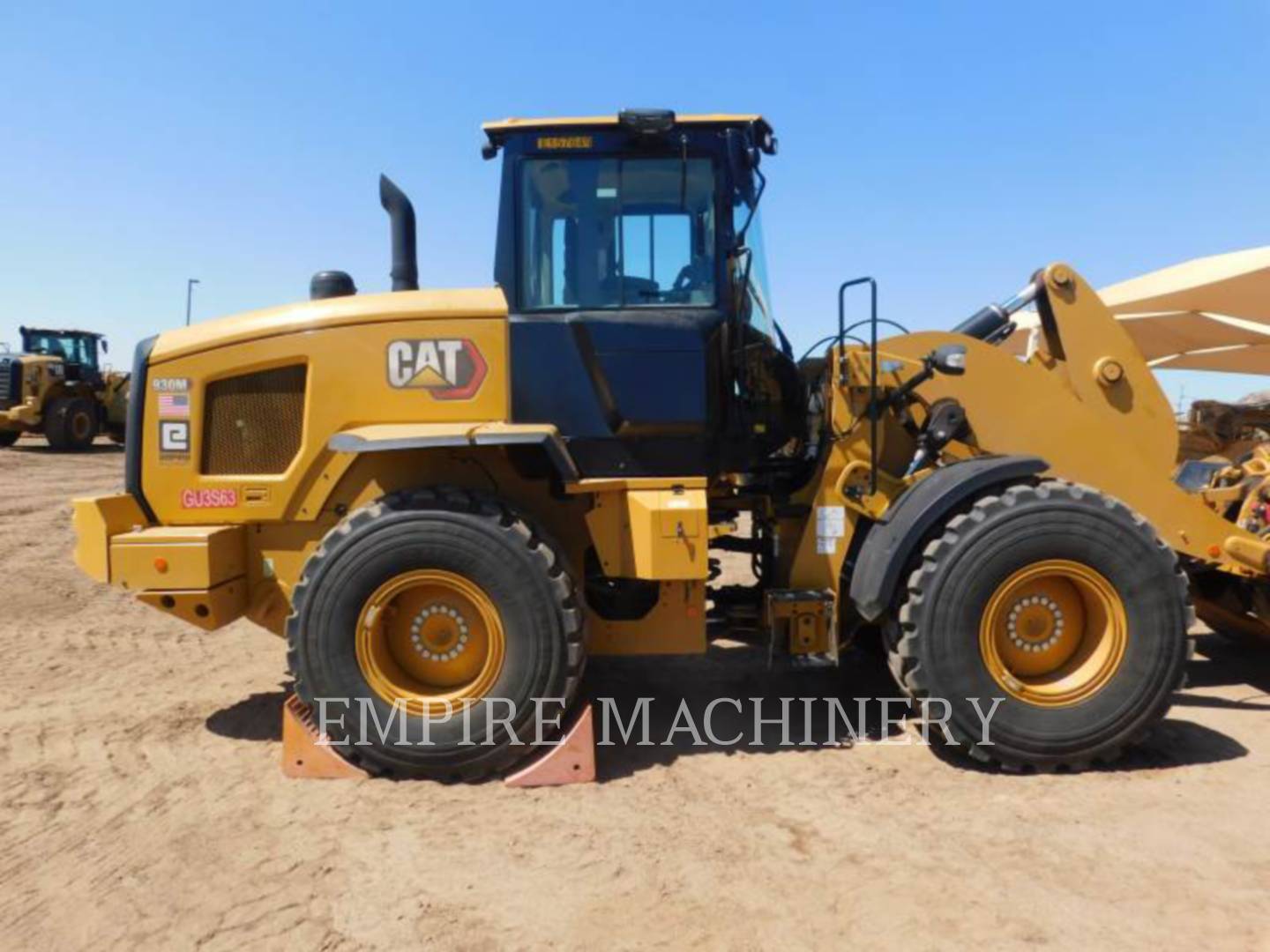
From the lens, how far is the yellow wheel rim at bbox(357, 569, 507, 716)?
3818 millimetres

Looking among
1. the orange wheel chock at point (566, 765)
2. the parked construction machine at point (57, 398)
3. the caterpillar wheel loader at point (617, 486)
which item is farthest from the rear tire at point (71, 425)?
the orange wheel chock at point (566, 765)

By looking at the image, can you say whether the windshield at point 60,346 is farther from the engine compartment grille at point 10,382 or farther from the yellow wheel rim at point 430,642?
the yellow wheel rim at point 430,642

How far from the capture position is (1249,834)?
10.7ft

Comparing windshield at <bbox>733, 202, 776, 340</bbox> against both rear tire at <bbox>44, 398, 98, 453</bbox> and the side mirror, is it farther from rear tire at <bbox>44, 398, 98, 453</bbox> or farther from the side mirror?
rear tire at <bbox>44, 398, 98, 453</bbox>

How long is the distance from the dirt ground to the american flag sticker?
1520 mm

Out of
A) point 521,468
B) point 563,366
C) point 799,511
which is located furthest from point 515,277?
point 799,511

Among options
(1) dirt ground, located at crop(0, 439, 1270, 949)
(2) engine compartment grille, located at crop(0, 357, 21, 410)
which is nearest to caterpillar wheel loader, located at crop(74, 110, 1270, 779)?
(1) dirt ground, located at crop(0, 439, 1270, 949)

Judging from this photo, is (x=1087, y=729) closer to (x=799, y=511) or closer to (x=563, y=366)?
(x=799, y=511)

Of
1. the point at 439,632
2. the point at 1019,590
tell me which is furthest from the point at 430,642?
the point at 1019,590

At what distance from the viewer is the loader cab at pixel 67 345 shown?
23.2m

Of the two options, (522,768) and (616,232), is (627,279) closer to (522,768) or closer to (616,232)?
(616,232)

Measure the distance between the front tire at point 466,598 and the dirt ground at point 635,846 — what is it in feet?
0.60

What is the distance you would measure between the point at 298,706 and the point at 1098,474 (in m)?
3.89

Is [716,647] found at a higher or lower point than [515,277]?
lower
